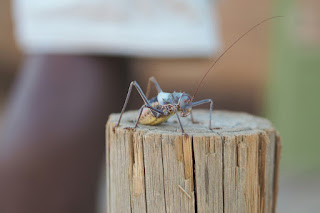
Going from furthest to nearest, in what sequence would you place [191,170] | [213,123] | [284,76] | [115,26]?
[284,76], [115,26], [213,123], [191,170]

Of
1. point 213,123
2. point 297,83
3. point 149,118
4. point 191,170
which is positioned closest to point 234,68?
point 297,83

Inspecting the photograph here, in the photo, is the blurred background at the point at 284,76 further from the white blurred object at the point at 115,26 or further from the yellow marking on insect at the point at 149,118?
the yellow marking on insect at the point at 149,118

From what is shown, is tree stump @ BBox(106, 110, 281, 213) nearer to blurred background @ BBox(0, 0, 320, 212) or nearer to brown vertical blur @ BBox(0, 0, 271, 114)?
blurred background @ BBox(0, 0, 320, 212)

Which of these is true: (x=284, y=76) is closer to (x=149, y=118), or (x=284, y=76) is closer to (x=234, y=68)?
(x=234, y=68)

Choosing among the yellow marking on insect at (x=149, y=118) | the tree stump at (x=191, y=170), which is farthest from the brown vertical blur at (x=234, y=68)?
the tree stump at (x=191, y=170)

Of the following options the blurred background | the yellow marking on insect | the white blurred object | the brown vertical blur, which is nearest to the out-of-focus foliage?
the blurred background
